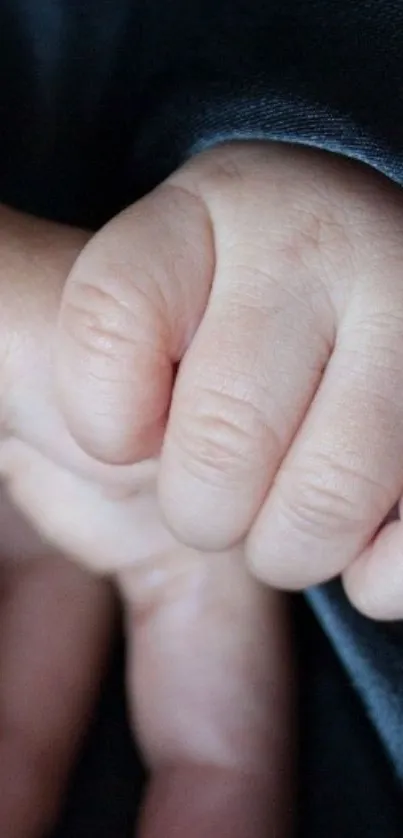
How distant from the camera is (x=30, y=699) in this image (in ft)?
1.77

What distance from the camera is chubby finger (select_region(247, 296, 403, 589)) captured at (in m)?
0.42

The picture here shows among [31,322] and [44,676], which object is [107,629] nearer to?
[44,676]

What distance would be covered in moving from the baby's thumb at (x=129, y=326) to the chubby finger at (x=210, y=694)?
138 mm

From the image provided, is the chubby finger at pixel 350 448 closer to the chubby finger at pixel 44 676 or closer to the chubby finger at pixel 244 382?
the chubby finger at pixel 244 382

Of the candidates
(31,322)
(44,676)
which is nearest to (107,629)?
(44,676)

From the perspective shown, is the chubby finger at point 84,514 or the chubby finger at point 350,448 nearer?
the chubby finger at point 350,448

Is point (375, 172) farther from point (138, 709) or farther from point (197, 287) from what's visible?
point (138, 709)

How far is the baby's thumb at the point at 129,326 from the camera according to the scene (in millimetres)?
421

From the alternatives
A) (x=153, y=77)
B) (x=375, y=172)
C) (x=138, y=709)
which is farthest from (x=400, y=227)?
(x=138, y=709)

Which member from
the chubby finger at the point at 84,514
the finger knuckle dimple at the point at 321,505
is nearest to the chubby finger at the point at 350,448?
the finger knuckle dimple at the point at 321,505

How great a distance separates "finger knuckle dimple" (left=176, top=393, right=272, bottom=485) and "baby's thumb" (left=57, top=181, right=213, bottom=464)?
0.06 feet

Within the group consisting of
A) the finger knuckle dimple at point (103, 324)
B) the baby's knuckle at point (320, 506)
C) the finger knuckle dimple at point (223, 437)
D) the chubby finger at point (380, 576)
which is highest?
the finger knuckle dimple at point (103, 324)

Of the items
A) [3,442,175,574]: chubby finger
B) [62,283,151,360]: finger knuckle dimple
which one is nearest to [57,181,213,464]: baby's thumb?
[62,283,151,360]: finger knuckle dimple

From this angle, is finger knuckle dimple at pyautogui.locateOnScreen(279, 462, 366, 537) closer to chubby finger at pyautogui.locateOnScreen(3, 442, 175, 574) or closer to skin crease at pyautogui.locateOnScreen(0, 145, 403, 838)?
skin crease at pyautogui.locateOnScreen(0, 145, 403, 838)
